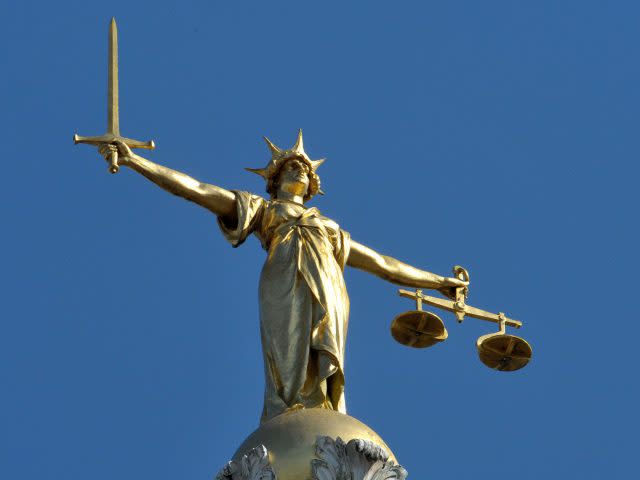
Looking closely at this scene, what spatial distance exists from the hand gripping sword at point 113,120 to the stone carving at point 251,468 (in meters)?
3.48

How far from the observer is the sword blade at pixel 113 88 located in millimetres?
21688

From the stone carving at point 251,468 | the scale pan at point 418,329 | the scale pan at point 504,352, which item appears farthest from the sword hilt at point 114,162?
the scale pan at point 504,352

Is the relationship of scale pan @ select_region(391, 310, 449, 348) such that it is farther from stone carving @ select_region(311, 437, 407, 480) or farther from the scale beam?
stone carving @ select_region(311, 437, 407, 480)

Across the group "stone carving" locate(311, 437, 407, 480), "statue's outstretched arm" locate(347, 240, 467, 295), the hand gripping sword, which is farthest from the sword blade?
"stone carving" locate(311, 437, 407, 480)

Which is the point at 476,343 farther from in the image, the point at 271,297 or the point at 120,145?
the point at 120,145

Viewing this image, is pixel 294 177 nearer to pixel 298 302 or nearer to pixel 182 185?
pixel 182 185

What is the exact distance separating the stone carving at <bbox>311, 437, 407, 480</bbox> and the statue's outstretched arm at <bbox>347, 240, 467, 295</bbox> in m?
3.70

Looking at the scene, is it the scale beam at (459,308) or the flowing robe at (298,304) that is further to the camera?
the scale beam at (459,308)

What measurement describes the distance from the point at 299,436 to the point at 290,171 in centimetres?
410

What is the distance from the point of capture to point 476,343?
23.7m

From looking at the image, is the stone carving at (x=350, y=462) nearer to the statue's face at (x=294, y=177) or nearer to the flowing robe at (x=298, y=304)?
the flowing robe at (x=298, y=304)

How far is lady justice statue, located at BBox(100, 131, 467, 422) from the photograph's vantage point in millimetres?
21375

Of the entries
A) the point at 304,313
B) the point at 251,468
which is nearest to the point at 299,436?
the point at 251,468

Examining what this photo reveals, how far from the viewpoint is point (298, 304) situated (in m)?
21.8
